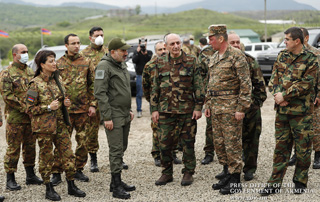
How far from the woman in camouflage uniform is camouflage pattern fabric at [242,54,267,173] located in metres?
2.40

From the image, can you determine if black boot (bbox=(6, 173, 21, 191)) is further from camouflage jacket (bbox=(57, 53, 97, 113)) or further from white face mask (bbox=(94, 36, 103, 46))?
white face mask (bbox=(94, 36, 103, 46))

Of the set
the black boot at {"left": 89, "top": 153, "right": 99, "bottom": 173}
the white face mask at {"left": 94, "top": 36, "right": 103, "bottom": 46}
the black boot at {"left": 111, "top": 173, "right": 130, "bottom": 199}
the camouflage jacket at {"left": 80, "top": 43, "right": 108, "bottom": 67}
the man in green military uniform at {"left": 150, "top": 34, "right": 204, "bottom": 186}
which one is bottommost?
the black boot at {"left": 89, "top": 153, "right": 99, "bottom": 173}

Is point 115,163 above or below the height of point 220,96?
below

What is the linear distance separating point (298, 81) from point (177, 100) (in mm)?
1569

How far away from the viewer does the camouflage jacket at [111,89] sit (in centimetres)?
484

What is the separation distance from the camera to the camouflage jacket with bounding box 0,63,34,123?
523 cm

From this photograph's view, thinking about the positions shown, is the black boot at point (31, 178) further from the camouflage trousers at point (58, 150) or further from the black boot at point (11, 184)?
the camouflage trousers at point (58, 150)

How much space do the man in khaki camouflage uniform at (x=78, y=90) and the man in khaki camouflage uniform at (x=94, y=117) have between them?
300mm

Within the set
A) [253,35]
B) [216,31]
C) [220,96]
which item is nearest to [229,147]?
[220,96]

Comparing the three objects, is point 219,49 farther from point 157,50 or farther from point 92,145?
point 92,145

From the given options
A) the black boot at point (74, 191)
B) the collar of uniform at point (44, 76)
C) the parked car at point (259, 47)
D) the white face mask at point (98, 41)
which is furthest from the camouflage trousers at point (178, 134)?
the parked car at point (259, 47)

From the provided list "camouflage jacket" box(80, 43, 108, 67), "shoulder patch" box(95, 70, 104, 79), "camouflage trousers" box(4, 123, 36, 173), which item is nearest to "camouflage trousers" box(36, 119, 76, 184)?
"camouflage trousers" box(4, 123, 36, 173)

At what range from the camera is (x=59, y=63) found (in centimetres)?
560

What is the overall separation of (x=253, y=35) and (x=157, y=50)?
57376mm
